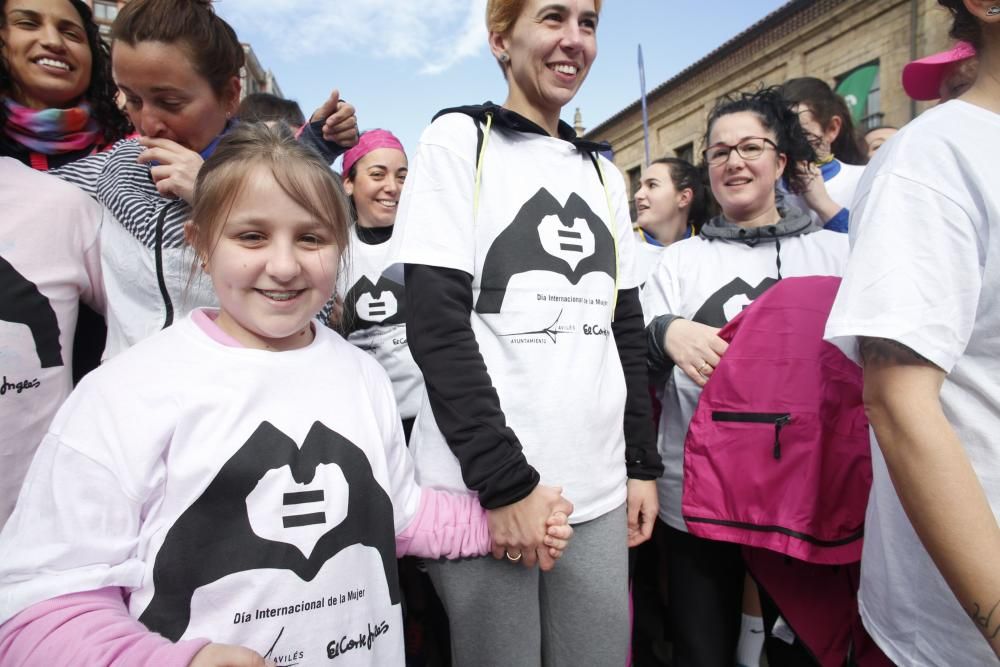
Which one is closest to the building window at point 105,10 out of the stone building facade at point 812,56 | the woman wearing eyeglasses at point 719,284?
the stone building facade at point 812,56

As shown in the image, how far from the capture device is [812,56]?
14.1m

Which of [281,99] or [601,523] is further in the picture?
[281,99]

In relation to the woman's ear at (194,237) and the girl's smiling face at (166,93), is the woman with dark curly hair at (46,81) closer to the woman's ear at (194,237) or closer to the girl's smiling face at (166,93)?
the girl's smiling face at (166,93)

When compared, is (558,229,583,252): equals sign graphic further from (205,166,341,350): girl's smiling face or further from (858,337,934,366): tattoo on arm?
(858,337,934,366): tattoo on arm

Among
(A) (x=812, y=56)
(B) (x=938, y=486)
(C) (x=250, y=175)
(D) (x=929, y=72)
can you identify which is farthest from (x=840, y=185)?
(A) (x=812, y=56)

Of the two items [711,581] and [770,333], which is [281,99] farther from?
[711,581]

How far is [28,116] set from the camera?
1486mm

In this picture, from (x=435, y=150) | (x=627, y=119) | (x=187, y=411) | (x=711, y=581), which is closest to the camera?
(x=187, y=411)

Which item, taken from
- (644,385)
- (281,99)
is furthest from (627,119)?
(644,385)

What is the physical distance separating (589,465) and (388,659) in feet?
1.94

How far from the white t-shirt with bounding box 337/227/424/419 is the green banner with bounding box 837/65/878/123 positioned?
1420cm

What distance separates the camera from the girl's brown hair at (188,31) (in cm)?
134

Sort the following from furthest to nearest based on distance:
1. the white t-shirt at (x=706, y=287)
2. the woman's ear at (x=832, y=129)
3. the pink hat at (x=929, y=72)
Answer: the woman's ear at (x=832, y=129), the white t-shirt at (x=706, y=287), the pink hat at (x=929, y=72)

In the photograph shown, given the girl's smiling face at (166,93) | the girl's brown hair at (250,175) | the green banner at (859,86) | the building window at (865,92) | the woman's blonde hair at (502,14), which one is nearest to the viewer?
the girl's brown hair at (250,175)
